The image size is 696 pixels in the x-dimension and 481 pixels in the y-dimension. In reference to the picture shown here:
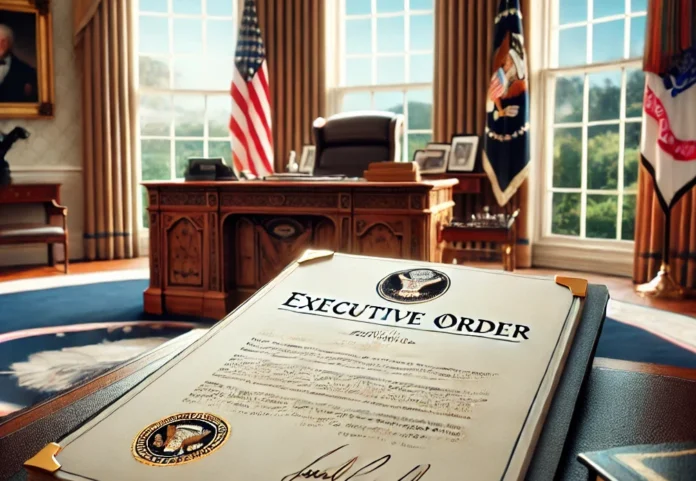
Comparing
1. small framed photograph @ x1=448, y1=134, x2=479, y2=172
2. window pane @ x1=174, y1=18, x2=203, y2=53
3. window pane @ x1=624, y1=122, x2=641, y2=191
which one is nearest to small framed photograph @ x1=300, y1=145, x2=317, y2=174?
small framed photograph @ x1=448, y1=134, x2=479, y2=172

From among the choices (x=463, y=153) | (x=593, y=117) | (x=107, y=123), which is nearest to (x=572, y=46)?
(x=593, y=117)

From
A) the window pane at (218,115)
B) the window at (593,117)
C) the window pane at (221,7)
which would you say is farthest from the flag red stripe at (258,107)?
the window at (593,117)

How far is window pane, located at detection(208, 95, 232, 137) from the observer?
24.0 feet

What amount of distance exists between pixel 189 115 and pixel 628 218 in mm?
4696

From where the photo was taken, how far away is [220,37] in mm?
7305

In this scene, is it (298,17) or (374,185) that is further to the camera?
(298,17)

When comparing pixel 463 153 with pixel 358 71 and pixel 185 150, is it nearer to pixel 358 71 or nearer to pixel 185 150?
pixel 358 71

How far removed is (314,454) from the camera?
0.39 m

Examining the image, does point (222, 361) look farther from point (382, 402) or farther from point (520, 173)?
point (520, 173)

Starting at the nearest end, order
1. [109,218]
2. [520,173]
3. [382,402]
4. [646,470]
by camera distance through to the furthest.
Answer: [646,470], [382,402], [520,173], [109,218]

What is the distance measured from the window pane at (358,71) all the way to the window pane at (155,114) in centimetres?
202

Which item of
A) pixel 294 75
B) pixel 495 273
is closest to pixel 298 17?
pixel 294 75

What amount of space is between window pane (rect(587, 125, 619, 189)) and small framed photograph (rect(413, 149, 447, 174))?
134cm

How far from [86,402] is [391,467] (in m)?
0.33
